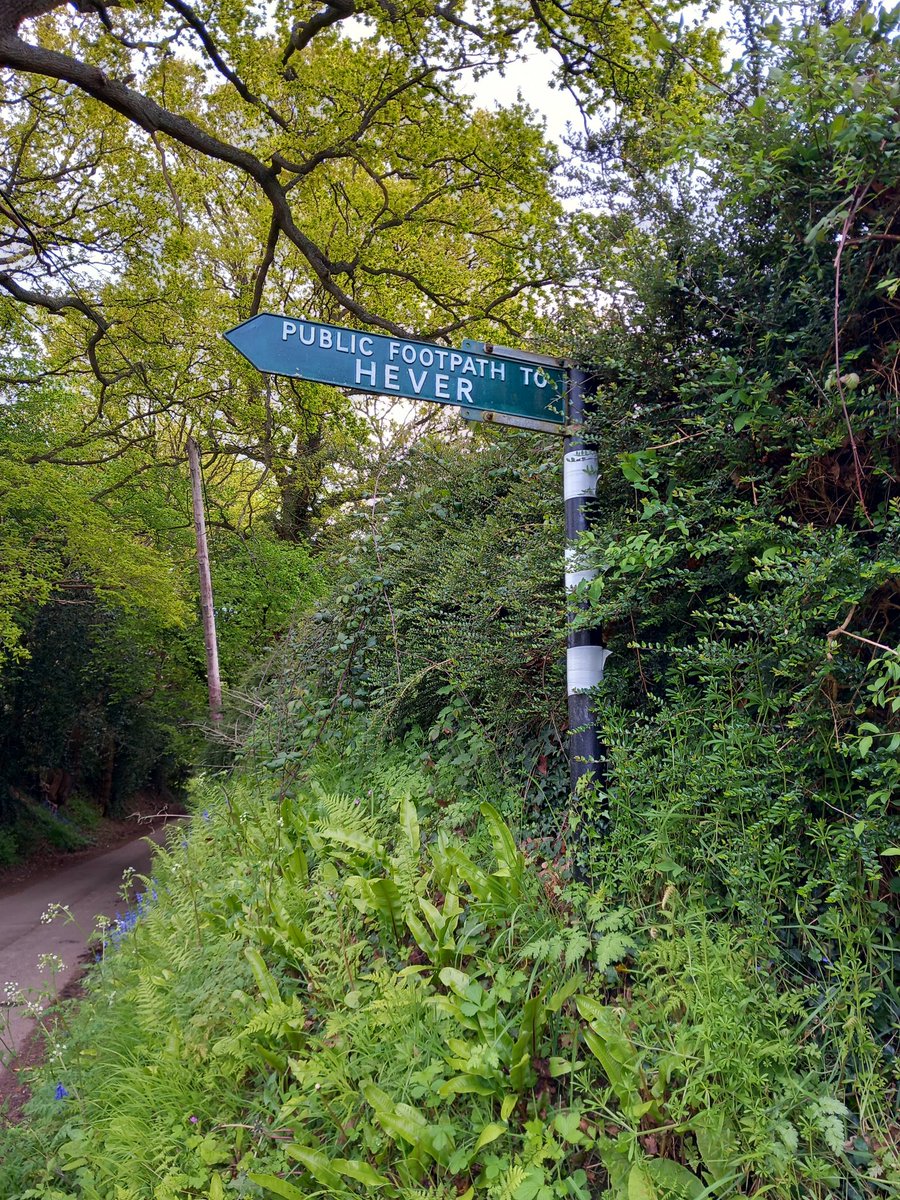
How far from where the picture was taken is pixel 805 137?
2580 millimetres

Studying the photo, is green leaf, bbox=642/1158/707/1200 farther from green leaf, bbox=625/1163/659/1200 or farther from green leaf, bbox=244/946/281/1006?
green leaf, bbox=244/946/281/1006

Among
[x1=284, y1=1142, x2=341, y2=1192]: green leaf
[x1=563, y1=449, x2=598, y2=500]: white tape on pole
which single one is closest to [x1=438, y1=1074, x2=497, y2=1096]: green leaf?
[x1=284, y1=1142, x2=341, y2=1192]: green leaf

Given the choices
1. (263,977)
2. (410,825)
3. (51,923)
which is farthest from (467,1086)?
(51,923)

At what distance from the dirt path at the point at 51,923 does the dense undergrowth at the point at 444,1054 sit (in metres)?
1.82

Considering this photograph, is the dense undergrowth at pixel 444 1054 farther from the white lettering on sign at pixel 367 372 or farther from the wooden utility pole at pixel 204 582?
the wooden utility pole at pixel 204 582

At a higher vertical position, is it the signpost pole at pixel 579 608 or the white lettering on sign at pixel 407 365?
the white lettering on sign at pixel 407 365

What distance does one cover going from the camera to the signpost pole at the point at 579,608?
290 cm

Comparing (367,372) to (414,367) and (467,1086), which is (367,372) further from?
(467,1086)

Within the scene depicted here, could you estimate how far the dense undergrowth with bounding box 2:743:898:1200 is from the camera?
1.91 metres

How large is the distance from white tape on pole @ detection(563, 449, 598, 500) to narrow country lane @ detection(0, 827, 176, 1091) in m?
4.27

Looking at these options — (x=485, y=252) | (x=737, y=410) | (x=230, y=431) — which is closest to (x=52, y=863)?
(x=230, y=431)

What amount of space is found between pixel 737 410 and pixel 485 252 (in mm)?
10208

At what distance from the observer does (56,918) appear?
10336 millimetres

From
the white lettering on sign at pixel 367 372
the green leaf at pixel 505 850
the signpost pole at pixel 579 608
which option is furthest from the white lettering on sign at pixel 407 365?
the green leaf at pixel 505 850
